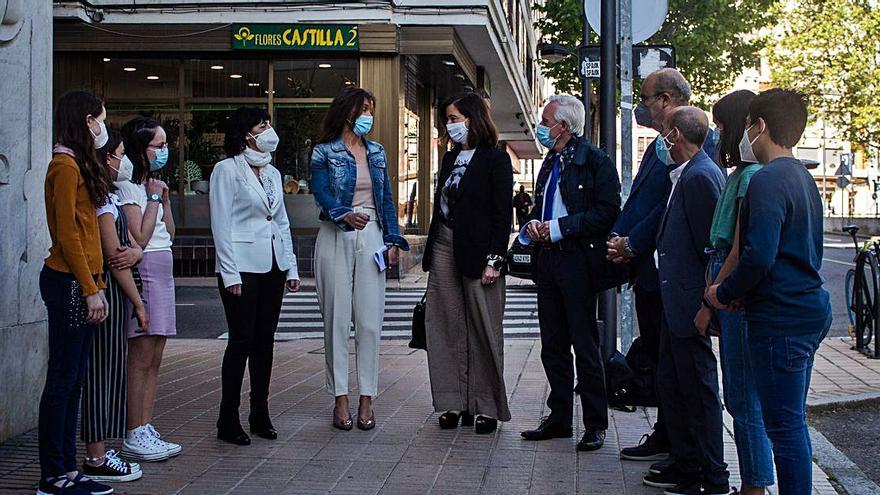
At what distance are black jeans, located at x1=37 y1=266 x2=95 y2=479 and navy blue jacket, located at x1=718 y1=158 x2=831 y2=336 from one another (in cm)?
288

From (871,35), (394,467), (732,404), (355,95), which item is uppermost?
(871,35)

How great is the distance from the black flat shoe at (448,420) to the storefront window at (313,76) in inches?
575

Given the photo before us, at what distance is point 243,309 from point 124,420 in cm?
103

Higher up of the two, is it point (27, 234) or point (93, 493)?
point (27, 234)

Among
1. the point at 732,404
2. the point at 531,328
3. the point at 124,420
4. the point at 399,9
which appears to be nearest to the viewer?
the point at 732,404

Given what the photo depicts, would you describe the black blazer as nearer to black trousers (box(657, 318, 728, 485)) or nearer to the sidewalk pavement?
the sidewalk pavement

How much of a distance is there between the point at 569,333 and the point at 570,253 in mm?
473

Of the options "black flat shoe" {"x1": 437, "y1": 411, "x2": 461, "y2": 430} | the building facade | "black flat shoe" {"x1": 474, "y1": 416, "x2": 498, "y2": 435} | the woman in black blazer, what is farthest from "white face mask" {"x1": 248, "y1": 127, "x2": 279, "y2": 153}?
the building facade

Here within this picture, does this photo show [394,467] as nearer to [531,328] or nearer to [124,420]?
[124,420]

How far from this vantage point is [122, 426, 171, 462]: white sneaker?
5945 mm

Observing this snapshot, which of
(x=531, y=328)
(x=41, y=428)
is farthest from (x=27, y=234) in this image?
(x=531, y=328)

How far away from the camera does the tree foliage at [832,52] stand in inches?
1731

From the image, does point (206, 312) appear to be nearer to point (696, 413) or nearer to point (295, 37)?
point (295, 37)

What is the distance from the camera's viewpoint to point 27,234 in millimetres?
6730
